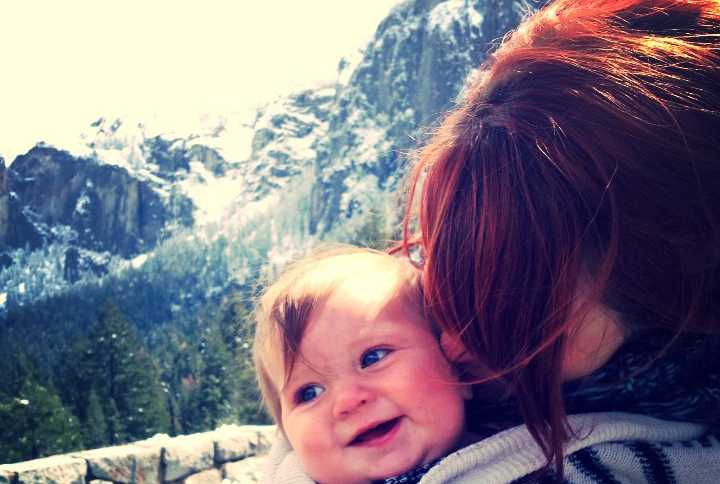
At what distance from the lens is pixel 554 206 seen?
107 cm

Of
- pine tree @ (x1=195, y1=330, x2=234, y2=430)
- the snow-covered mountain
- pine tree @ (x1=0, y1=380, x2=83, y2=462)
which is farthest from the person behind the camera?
the snow-covered mountain

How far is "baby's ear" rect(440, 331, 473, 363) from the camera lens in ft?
4.00

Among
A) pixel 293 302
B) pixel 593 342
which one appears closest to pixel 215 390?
pixel 293 302

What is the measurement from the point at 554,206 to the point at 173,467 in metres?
5.73

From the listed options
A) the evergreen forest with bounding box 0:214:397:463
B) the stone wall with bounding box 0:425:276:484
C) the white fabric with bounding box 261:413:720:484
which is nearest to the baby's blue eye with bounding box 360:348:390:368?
the white fabric with bounding box 261:413:720:484

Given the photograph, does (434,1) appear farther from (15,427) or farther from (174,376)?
(15,427)

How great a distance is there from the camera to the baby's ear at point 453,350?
1.22m

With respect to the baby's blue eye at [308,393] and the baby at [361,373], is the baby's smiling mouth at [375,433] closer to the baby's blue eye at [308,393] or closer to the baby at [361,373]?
the baby at [361,373]

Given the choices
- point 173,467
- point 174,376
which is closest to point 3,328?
point 174,376

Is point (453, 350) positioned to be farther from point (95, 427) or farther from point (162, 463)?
point (95, 427)

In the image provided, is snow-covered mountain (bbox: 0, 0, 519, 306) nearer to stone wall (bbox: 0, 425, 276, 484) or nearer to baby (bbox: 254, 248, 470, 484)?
stone wall (bbox: 0, 425, 276, 484)

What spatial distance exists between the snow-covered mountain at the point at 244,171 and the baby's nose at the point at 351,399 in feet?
215

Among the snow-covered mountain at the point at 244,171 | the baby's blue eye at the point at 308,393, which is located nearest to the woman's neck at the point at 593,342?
the baby's blue eye at the point at 308,393

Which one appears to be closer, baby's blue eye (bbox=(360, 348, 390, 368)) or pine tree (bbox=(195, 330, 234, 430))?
baby's blue eye (bbox=(360, 348, 390, 368))
